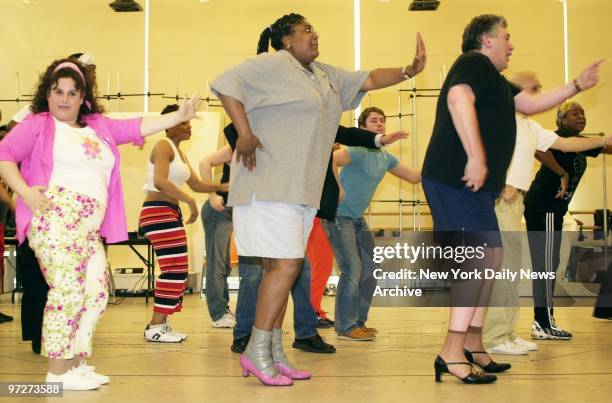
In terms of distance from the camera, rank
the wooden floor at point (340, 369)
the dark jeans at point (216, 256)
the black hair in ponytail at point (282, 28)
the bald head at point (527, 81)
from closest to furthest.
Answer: the wooden floor at point (340, 369) → the black hair in ponytail at point (282, 28) → the bald head at point (527, 81) → the dark jeans at point (216, 256)

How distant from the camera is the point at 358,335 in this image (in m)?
5.26

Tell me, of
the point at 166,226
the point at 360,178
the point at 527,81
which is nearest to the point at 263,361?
the point at 166,226

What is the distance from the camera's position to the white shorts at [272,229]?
3479mm

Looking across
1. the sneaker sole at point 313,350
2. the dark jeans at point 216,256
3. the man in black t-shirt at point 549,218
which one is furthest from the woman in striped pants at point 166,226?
the man in black t-shirt at point 549,218

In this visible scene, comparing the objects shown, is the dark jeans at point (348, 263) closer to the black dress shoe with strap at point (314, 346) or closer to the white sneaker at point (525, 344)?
the black dress shoe with strap at point (314, 346)

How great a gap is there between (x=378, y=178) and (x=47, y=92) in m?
2.58

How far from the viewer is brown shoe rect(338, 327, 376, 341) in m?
5.25

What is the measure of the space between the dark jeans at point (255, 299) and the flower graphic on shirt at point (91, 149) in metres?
1.24

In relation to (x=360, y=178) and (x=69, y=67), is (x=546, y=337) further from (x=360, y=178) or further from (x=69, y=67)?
(x=69, y=67)

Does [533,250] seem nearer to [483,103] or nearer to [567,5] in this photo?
[483,103]

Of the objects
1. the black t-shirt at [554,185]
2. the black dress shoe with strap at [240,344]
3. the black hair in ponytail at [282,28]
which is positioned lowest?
the black dress shoe with strap at [240,344]

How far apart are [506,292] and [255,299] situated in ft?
4.44

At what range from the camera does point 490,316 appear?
15.3 feet

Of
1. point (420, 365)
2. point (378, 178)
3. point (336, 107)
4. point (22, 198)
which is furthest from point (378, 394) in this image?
point (378, 178)
